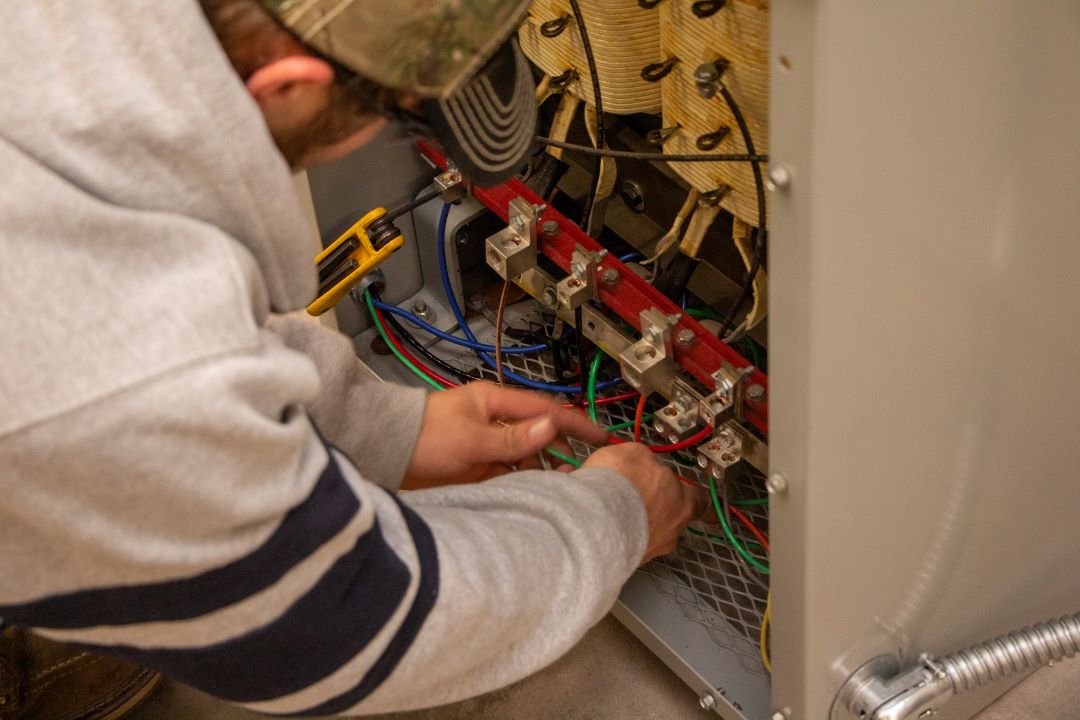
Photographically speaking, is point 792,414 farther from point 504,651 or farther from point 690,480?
point 690,480

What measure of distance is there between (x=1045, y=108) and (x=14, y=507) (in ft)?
1.94

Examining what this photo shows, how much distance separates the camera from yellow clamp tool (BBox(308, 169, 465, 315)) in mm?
1183

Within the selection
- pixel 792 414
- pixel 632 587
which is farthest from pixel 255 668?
pixel 632 587

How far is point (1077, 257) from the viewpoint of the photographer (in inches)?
29.3

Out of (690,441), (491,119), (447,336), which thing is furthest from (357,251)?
(491,119)

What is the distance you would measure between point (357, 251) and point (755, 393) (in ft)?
1.56

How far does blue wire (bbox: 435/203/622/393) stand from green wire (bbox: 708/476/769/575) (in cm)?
18

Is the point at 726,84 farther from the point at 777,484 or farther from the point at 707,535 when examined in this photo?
the point at 707,535

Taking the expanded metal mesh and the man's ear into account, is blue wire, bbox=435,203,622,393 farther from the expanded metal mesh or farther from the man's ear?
the man's ear

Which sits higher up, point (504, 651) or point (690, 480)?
point (504, 651)

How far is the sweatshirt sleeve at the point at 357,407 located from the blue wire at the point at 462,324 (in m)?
0.25

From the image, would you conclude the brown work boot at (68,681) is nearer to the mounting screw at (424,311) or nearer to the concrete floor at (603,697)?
the concrete floor at (603,697)

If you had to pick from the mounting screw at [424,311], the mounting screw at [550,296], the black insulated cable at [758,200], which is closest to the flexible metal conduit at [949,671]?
the black insulated cable at [758,200]

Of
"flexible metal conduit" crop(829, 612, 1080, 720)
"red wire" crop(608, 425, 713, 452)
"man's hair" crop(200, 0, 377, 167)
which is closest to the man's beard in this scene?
"man's hair" crop(200, 0, 377, 167)
